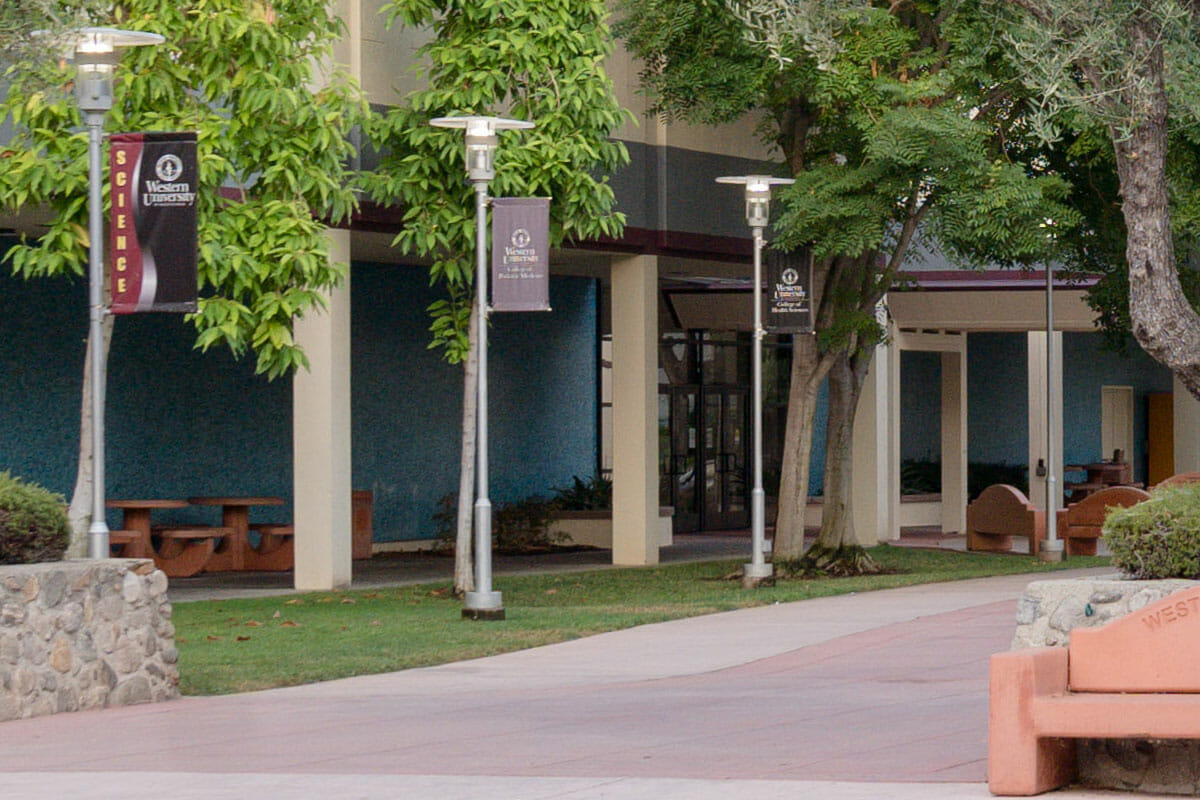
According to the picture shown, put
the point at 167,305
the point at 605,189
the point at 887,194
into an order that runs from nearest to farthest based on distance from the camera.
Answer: the point at 167,305 < the point at 605,189 < the point at 887,194

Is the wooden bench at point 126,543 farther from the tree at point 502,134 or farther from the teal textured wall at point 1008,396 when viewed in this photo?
the teal textured wall at point 1008,396

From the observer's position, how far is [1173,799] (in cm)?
834

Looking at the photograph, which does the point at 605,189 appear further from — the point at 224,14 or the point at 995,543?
the point at 995,543

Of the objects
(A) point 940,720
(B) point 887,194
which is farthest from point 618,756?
(B) point 887,194

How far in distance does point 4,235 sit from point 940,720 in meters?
14.1

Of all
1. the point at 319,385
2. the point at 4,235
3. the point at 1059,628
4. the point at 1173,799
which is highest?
the point at 4,235

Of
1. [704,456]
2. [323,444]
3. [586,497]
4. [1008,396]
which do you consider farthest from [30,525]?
[1008,396]

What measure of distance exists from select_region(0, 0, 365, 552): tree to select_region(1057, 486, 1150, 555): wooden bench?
41.9 feet

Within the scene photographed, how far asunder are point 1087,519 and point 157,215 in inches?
638

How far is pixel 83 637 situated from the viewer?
11773 mm

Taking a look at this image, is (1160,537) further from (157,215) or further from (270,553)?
(270,553)

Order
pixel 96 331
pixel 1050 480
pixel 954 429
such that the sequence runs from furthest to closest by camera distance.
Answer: pixel 954 429 < pixel 1050 480 < pixel 96 331

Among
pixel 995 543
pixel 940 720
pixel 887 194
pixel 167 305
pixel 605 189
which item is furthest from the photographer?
pixel 995 543

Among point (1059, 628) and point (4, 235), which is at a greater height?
point (4, 235)
